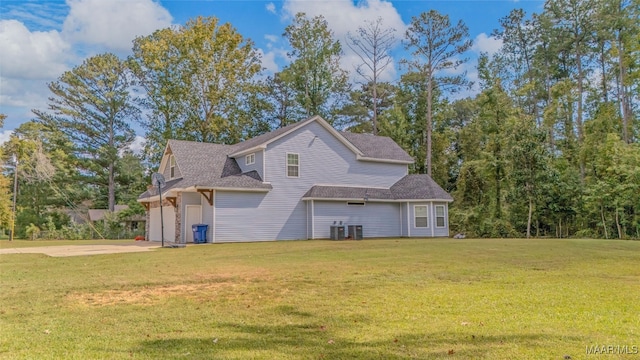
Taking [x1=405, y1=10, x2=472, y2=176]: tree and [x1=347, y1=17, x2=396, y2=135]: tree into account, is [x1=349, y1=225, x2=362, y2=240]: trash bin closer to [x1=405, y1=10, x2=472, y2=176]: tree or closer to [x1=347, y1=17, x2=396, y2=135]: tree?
[x1=405, y1=10, x2=472, y2=176]: tree

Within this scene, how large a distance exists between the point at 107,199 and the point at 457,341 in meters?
41.1

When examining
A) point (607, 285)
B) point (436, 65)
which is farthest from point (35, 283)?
point (436, 65)

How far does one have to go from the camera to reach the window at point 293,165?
22.3 meters

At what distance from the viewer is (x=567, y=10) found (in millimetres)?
30938

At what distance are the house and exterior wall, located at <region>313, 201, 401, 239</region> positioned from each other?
54mm

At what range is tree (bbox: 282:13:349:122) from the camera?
120ft

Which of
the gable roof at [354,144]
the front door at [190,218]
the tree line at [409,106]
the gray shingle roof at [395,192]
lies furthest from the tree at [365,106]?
the front door at [190,218]

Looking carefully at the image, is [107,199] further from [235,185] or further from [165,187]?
[235,185]

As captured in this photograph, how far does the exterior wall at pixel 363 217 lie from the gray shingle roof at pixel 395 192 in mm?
542

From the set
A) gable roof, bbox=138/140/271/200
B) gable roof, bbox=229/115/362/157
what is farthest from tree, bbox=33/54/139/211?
gable roof, bbox=229/115/362/157

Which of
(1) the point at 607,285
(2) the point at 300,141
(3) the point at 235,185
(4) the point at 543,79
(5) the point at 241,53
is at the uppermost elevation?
(5) the point at 241,53

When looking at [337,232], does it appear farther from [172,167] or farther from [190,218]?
[172,167]

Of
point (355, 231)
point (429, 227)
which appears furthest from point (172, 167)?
point (429, 227)

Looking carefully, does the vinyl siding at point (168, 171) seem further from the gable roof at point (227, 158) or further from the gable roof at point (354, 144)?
the gable roof at point (354, 144)
